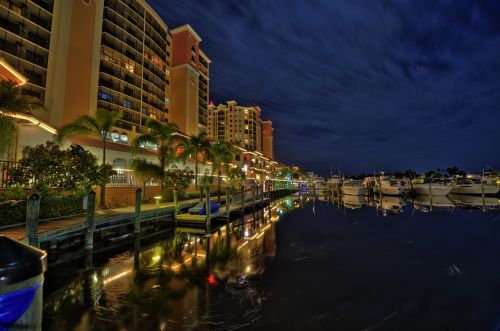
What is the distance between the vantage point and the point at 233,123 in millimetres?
123250

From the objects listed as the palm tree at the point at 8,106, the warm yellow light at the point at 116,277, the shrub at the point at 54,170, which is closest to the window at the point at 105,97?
the shrub at the point at 54,170

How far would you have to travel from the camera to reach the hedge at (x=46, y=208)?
1162cm

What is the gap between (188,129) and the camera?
207 ft

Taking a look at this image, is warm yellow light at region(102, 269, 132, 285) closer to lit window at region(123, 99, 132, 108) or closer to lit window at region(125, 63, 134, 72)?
lit window at region(123, 99, 132, 108)

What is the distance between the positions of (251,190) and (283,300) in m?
26.5

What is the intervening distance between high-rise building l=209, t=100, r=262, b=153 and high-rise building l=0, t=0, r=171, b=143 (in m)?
65.6

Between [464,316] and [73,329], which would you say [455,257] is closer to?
[464,316]

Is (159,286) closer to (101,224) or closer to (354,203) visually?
(101,224)

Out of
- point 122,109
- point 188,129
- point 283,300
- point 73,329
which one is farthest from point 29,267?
point 188,129

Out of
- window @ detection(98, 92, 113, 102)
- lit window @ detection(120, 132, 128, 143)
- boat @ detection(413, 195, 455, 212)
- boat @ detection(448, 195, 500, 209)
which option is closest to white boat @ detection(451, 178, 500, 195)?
boat @ detection(448, 195, 500, 209)

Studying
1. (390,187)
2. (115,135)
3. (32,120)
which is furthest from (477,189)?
(32,120)

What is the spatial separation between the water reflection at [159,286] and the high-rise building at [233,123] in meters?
107

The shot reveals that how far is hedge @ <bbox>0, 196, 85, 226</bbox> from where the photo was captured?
38.1 ft

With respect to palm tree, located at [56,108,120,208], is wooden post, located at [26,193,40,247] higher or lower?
lower
